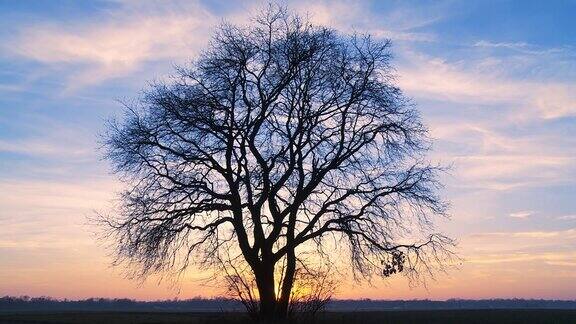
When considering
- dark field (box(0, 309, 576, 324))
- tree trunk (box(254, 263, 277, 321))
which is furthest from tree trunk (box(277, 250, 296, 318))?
dark field (box(0, 309, 576, 324))

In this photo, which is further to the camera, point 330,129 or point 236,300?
point 330,129

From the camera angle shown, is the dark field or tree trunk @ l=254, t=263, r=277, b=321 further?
the dark field

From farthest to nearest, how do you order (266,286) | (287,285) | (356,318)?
(356,318) → (287,285) → (266,286)

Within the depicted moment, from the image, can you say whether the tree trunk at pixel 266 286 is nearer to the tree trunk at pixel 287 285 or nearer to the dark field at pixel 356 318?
the tree trunk at pixel 287 285

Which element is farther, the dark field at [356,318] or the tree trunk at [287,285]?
the dark field at [356,318]

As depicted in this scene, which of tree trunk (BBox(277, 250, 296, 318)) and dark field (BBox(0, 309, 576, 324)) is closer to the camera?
tree trunk (BBox(277, 250, 296, 318))

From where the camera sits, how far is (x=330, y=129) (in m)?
24.3

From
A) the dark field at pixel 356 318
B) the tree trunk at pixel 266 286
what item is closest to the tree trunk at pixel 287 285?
the tree trunk at pixel 266 286

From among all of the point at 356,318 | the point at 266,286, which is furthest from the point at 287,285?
the point at 356,318

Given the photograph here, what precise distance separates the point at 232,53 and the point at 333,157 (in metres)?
5.34

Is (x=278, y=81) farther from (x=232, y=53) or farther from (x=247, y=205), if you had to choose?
(x=247, y=205)

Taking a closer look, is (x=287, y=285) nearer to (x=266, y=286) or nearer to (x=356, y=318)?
(x=266, y=286)

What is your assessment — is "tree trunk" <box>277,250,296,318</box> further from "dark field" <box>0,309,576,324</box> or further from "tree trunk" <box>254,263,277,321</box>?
"dark field" <box>0,309,576,324</box>

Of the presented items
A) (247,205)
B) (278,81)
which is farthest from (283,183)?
(278,81)
